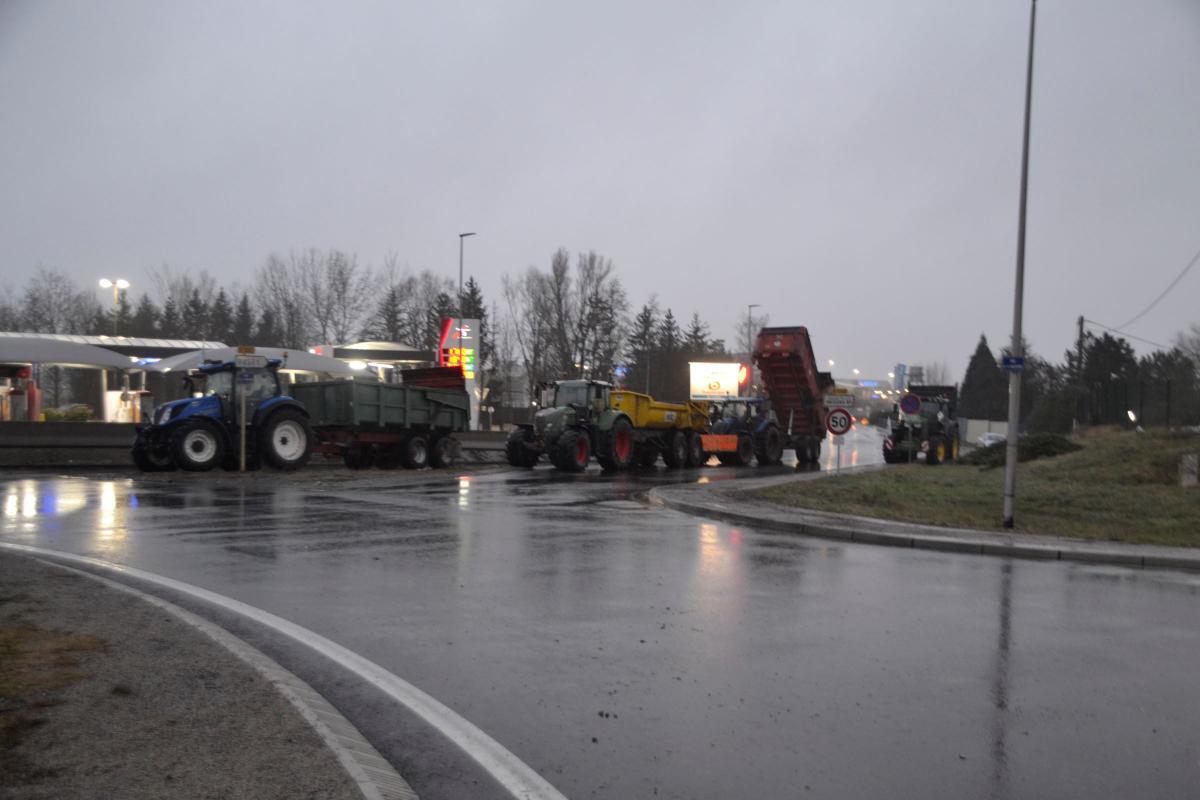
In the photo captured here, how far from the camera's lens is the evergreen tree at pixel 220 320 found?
277ft

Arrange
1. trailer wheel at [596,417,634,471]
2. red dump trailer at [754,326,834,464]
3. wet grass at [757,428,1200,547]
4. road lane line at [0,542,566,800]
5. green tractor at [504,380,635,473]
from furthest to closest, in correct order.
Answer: red dump trailer at [754,326,834,464] → trailer wheel at [596,417,634,471] → green tractor at [504,380,635,473] → wet grass at [757,428,1200,547] → road lane line at [0,542,566,800]

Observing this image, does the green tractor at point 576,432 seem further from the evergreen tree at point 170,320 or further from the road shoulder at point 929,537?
the evergreen tree at point 170,320

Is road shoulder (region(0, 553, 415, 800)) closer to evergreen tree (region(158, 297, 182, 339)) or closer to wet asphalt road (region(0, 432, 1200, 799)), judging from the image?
wet asphalt road (region(0, 432, 1200, 799))

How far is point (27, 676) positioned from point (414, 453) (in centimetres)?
2158

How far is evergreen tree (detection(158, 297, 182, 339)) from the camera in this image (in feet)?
264

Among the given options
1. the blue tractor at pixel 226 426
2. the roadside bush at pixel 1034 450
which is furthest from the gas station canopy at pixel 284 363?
the roadside bush at pixel 1034 450

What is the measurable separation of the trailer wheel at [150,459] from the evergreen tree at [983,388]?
9596 centimetres

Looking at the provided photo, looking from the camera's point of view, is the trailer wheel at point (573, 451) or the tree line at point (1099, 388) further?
the tree line at point (1099, 388)

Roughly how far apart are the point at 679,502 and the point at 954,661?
11119 millimetres

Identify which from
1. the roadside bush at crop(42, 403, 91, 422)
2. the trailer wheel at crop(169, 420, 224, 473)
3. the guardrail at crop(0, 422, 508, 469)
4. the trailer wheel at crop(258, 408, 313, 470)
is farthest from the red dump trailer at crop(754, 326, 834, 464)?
the roadside bush at crop(42, 403, 91, 422)

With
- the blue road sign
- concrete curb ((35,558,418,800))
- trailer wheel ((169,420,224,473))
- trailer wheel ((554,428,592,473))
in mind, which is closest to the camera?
concrete curb ((35,558,418,800))

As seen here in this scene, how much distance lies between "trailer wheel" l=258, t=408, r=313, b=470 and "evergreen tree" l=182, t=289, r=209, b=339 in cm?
6301

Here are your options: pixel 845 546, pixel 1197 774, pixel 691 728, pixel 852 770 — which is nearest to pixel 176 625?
pixel 691 728

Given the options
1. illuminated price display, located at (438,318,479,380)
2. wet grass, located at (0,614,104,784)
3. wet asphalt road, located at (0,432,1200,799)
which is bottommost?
wet asphalt road, located at (0,432,1200,799)
